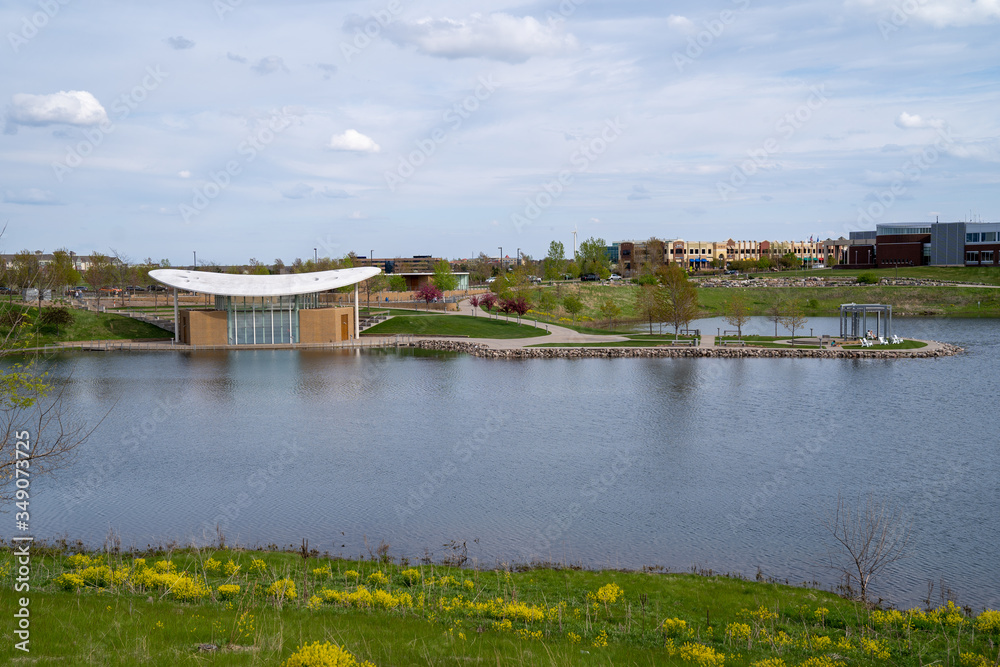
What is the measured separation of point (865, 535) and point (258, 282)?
53073 mm

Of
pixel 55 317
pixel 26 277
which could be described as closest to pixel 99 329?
pixel 55 317

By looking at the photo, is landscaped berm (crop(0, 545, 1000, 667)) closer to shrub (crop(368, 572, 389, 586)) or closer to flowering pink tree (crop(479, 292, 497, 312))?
shrub (crop(368, 572, 389, 586))

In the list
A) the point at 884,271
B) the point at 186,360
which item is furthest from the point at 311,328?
the point at 884,271

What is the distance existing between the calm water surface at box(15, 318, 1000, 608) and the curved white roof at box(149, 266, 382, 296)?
16.2 m

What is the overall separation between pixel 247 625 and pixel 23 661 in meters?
2.80

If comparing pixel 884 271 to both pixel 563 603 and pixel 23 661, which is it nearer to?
pixel 563 603

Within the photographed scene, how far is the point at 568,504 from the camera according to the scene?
2073 centimetres

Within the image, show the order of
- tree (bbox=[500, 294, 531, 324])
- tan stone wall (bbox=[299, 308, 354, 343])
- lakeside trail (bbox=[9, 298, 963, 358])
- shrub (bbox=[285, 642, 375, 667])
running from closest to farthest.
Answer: shrub (bbox=[285, 642, 375, 667]) → lakeside trail (bbox=[9, 298, 963, 358]) → tan stone wall (bbox=[299, 308, 354, 343]) → tree (bbox=[500, 294, 531, 324])

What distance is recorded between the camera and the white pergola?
58688mm

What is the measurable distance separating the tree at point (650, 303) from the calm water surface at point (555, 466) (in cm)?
1856

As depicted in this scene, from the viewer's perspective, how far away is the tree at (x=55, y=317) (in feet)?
198

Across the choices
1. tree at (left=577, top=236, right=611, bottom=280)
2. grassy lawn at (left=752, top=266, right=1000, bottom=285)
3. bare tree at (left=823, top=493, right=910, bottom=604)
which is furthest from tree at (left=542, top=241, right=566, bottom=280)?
bare tree at (left=823, top=493, right=910, bottom=604)

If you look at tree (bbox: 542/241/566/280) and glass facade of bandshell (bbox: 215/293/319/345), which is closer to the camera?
glass facade of bandshell (bbox: 215/293/319/345)

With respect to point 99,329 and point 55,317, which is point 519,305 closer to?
point 99,329
